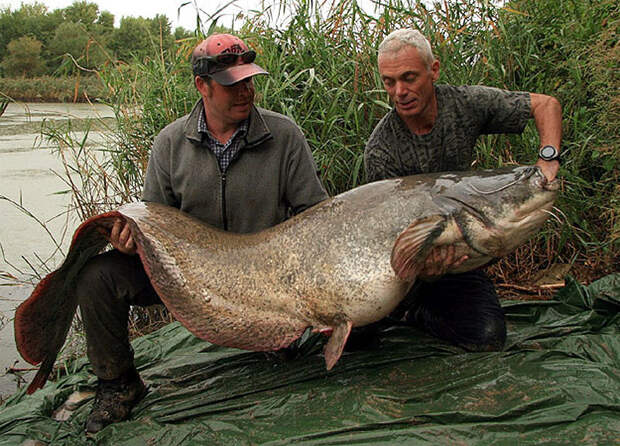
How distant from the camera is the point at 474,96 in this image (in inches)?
97.3

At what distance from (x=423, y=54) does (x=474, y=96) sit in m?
0.31

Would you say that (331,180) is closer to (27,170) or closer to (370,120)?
(370,120)

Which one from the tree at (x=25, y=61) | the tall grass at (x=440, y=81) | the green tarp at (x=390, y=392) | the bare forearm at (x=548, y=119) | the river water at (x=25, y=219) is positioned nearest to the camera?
the green tarp at (x=390, y=392)

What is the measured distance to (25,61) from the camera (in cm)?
1823

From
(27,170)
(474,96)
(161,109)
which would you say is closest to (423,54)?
(474,96)

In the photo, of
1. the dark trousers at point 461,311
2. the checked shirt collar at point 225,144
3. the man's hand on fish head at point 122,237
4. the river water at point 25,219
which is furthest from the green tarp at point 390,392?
Answer: the river water at point 25,219

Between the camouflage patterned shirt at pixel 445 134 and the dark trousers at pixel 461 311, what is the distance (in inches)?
20.1

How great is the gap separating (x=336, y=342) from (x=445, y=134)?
40.9 inches

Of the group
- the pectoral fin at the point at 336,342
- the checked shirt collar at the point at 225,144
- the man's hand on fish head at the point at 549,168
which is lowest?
the pectoral fin at the point at 336,342

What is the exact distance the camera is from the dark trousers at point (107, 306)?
7.07ft

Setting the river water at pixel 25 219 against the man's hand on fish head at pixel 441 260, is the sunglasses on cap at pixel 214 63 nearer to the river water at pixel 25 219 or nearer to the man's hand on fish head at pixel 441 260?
the man's hand on fish head at pixel 441 260

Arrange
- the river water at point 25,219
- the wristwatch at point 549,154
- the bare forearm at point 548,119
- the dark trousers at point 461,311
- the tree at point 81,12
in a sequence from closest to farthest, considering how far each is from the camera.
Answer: the wristwatch at point 549,154, the bare forearm at point 548,119, the dark trousers at point 461,311, the river water at point 25,219, the tree at point 81,12

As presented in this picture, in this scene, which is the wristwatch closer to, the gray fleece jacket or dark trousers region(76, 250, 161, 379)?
the gray fleece jacket

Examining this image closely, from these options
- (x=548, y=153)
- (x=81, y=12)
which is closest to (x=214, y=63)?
(x=548, y=153)
